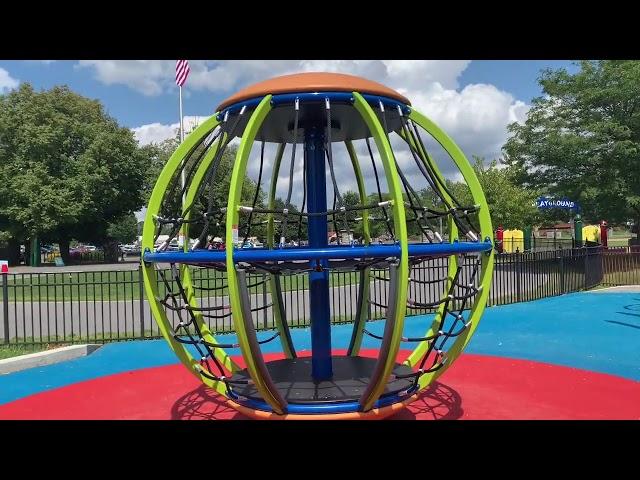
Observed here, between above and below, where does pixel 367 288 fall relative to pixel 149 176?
below

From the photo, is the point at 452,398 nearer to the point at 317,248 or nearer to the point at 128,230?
the point at 317,248

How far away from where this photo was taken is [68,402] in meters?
6.71

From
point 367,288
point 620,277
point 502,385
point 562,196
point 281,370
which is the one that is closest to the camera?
point 281,370

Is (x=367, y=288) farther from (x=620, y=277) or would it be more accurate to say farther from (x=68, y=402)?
(x=620, y=277)

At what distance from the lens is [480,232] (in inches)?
232

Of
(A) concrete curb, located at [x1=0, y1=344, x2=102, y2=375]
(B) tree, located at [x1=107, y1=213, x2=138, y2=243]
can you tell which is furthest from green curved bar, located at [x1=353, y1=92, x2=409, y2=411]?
(B) tree, located at [x1=107, y1=213, x2=138, y2=243]

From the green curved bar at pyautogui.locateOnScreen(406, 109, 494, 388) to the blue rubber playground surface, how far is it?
3.69 m

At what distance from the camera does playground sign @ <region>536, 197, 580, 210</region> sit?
938 inches

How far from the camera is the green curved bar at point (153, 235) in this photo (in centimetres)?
557

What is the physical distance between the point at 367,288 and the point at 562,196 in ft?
62.4

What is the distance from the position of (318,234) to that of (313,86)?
1710mm

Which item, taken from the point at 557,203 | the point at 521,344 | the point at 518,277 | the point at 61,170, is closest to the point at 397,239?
the point at 521,344

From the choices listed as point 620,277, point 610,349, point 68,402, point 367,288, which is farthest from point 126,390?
point 620,277

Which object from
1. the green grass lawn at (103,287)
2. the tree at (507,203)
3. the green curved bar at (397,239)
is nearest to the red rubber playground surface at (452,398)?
the green curved bar at (397,239)
